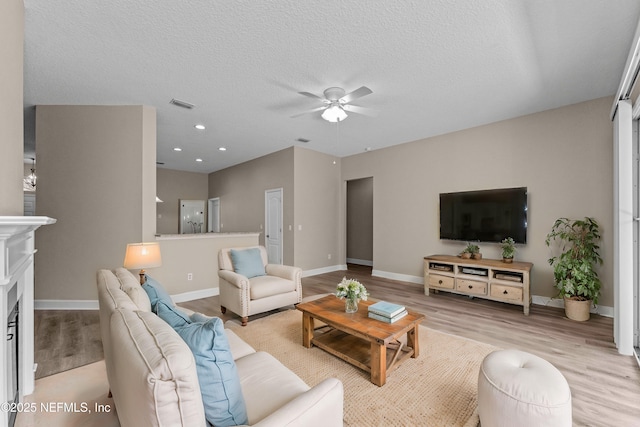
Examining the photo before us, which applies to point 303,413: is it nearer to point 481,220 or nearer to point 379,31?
point 379,31

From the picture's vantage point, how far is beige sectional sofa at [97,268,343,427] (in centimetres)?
80

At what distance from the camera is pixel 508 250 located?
13.4 ft

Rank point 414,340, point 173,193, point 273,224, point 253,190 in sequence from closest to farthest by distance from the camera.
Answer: point 414,340, point 273,224, point 253,190, point 173,193

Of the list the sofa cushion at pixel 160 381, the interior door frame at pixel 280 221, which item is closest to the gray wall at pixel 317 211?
the interior door frame at pixel 280 221

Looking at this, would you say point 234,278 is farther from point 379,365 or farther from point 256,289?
point 379,365

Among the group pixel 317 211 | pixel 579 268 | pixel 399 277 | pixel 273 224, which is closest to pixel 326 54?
pixel 579 268

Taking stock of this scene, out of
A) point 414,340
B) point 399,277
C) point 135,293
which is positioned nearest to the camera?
point 135,293

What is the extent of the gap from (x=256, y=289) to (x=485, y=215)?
3650 millimetres

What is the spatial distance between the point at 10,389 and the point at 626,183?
191 inches

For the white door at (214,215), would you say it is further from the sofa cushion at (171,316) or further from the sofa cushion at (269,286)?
the sofa cushion at (171,316)

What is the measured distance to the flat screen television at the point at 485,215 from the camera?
410cm

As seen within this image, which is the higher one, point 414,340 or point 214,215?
point 214,215

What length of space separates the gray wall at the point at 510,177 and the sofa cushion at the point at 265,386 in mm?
4151

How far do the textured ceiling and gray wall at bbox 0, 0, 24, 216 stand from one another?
40cm
